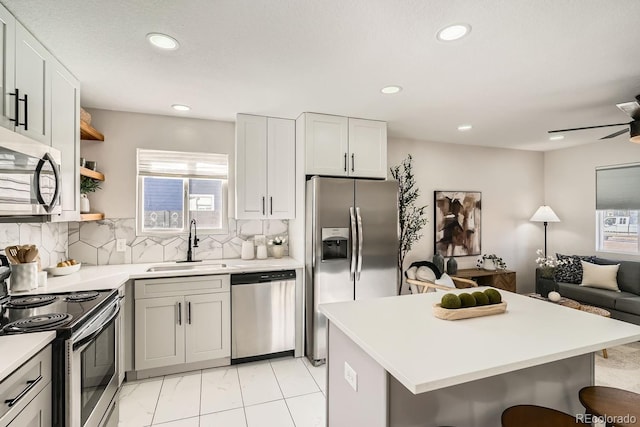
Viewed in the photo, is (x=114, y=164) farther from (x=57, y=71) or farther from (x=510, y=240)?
(x=510, y=240)

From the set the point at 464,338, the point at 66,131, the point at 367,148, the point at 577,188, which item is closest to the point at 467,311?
the point at 464,338

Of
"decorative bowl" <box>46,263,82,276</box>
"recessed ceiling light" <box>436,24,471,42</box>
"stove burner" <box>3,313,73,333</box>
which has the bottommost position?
"stove burner" <box>3,313,73,333</box>

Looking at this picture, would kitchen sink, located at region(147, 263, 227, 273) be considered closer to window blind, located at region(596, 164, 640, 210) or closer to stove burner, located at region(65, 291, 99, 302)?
stove burner, located at region(65, 291, 99, 302)

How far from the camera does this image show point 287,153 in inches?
140

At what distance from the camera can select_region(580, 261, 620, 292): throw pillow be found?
13.3 ft

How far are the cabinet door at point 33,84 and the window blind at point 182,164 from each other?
4.37 feet

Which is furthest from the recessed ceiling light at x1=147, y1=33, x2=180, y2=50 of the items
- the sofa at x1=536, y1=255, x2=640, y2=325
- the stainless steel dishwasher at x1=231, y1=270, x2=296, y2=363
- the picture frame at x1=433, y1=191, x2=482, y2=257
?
the sofa at x1=536, y1=255, x2=640, y2=325

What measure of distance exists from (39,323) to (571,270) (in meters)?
5.68

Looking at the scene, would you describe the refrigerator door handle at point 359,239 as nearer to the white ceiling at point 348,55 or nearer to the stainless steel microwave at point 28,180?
the white ceiling at point 348,55

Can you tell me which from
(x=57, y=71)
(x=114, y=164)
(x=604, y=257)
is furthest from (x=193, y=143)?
(x=604, y=257)

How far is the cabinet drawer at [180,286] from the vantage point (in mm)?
2797

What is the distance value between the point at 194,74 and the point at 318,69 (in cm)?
95

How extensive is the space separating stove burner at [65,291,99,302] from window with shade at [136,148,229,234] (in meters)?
1.41

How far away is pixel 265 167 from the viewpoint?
348 centimetres
